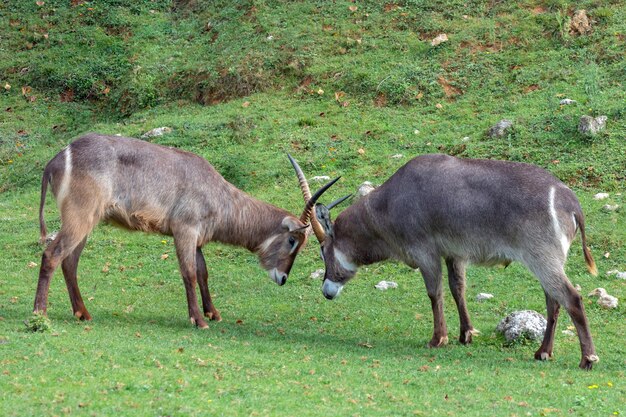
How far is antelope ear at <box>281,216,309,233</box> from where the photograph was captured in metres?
10.1

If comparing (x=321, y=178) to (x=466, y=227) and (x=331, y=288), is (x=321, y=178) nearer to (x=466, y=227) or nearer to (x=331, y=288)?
(x=331, y=288)

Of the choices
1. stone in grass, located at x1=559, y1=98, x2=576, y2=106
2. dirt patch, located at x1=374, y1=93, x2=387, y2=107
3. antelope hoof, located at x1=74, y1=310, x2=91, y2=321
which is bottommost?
antelope hoof, located at x1=74, y1=310, x2=91, y2=321

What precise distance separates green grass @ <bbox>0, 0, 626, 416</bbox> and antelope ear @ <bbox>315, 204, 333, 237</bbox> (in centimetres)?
99

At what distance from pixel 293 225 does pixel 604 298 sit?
11.4 feet

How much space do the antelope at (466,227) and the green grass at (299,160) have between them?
0.57m

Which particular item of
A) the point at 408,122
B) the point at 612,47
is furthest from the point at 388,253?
the point at 612,47

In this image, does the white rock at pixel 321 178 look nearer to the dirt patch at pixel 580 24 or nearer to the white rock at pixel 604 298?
the white rock at pixel 604 298

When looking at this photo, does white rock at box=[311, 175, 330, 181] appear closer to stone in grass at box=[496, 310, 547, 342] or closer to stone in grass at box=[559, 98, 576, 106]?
stone in grass at box=[559, 98, 576, 106]

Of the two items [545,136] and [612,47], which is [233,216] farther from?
[612,47]

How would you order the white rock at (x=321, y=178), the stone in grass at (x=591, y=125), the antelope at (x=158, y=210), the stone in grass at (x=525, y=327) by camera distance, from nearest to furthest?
the stone in grass at (x=525, y=327)
the antelope at (x=158, y=210)
the stone in grass at (x=591, y=125)
the white rock at (x=321, y=178)

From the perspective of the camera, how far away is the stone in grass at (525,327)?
882 centimetres

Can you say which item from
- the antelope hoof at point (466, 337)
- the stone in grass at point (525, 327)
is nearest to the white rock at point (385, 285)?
the antelope hoof at point (466, 337)

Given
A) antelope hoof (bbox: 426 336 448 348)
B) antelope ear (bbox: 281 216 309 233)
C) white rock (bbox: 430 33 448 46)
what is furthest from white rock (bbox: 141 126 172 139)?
antelope hoof (bbox: 426 336 448 348)

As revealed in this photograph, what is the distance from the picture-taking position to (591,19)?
1616cm
